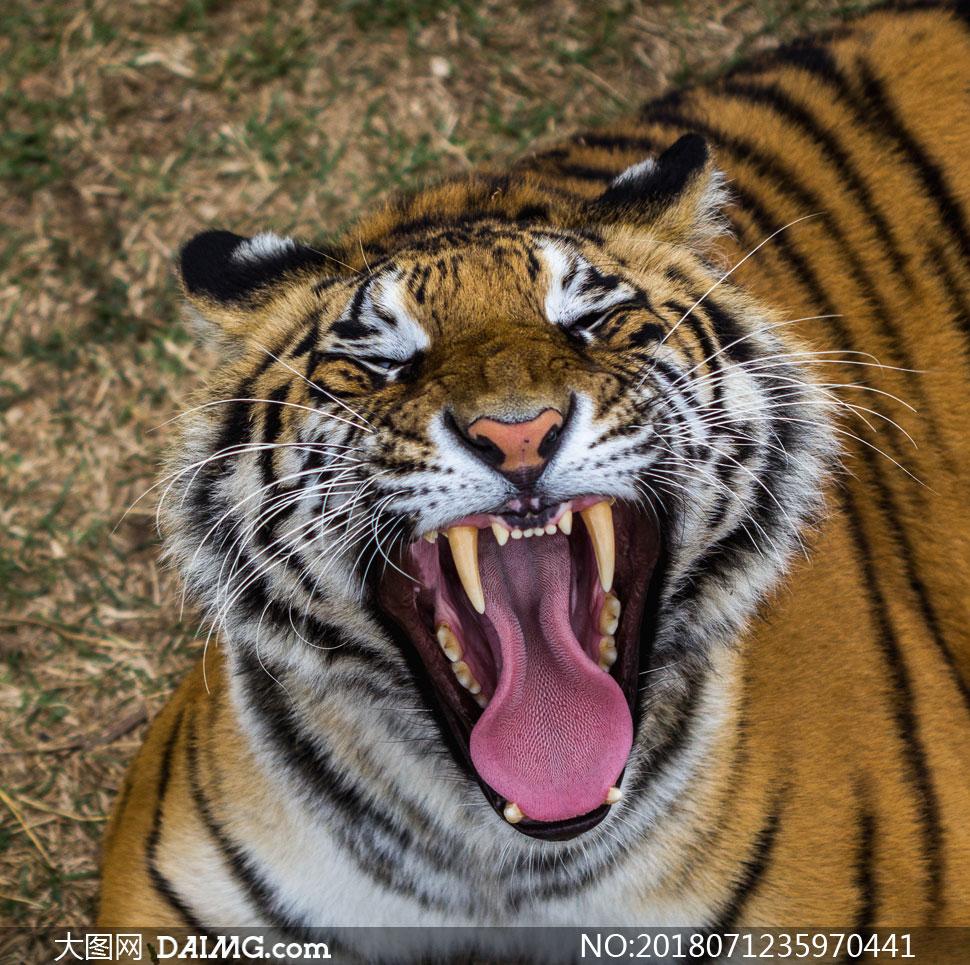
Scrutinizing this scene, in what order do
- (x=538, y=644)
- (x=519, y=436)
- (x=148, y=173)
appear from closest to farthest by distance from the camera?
1. (x=519, y=436)
2. (x=538, y=644)
3. (x=148, y=173)

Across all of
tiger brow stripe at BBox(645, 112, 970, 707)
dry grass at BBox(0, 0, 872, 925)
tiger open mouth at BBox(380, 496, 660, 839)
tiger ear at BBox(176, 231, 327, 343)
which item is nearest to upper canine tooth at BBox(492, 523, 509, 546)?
tiger open mouth at BBox(380, 496, 660, 839)

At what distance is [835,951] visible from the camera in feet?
4.38

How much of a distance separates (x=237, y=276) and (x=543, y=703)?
58 centimetres

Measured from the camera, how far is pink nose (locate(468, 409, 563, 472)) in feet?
3.25

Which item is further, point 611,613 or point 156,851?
point 156,851

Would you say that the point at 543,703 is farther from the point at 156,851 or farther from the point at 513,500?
the point at 156,851

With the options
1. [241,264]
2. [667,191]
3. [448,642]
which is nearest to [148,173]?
[241,264]

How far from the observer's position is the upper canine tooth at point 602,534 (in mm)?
1150

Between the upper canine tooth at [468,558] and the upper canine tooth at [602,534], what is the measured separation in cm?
12

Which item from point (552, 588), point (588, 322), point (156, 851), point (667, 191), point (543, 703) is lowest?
point (156, 851)

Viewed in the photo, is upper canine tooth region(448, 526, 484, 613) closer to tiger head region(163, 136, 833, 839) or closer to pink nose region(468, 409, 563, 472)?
tiger head region(163, 136, 833, 839)

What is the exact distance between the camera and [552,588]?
4.01ft

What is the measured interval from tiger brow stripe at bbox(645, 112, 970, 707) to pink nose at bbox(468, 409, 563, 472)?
659 millimetres

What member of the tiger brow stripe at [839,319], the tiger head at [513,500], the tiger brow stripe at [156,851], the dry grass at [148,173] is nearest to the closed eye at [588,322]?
the tiger head at [513,500]
